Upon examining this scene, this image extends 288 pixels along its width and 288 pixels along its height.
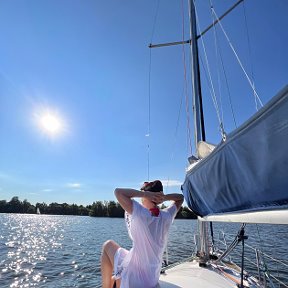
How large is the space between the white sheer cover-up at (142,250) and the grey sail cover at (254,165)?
0.66 metres

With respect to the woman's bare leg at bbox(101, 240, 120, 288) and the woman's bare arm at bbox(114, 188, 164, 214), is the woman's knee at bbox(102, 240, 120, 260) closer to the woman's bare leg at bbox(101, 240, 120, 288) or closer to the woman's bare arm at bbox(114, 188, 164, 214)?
the woman's bare leg at bbox(101, 240, 120, 288)

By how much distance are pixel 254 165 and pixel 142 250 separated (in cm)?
146

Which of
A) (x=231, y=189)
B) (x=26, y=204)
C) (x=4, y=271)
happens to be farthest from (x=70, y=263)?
(x=26, y=204)

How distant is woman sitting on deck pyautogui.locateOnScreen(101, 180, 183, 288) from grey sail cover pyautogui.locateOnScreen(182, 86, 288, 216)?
1.92 feet

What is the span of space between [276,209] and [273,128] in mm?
541

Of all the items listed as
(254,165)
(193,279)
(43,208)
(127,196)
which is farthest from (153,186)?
(43,208)

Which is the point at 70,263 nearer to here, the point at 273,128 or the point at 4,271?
the point at 4,271

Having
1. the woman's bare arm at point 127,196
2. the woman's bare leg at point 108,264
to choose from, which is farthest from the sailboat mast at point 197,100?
the woman's bare leg at point 108,264

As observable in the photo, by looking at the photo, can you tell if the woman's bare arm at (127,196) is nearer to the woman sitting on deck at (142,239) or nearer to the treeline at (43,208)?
the woman sitting on deck at (142,239)

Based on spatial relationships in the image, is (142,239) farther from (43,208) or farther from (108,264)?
(43,208)

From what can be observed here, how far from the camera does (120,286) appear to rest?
2807 millimetres

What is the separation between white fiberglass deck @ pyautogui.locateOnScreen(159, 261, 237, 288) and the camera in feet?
12.0

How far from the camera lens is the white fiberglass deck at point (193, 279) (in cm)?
364

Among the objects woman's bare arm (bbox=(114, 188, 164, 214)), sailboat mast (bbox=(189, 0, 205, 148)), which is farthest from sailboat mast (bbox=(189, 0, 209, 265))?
woman's bare arm (bbox=(114, 188, 164, 214))
